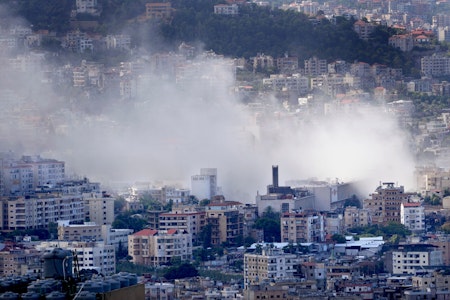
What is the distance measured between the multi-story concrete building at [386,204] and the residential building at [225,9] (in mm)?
19702

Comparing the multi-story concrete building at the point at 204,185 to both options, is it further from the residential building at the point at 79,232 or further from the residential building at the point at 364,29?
the residential building at the point at 364,29

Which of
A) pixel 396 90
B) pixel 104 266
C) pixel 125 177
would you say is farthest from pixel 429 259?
pixel 396 90

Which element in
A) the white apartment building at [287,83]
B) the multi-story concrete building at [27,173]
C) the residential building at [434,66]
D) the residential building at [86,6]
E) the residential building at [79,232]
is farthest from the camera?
the residential building at [86,6]

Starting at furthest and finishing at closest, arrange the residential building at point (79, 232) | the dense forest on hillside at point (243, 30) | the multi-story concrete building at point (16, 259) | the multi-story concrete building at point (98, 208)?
the dense forest on hillside at point (243, 30) < the multi-story concrete building at point (98, 208) < the residential building at point (79, 232) < the multi-story concrete building at point (16, 259)

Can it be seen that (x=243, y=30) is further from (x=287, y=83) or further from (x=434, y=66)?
(x=434, y=66)

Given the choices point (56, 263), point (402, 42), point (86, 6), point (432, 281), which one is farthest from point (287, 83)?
point (56, 263)

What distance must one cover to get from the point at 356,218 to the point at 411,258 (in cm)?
564

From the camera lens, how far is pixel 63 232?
30.0m

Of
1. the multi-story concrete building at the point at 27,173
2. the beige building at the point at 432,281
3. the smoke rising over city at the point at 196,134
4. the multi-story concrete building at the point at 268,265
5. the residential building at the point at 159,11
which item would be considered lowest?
the beige building at the point at 432,281

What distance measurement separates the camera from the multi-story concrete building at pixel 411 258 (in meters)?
26.5

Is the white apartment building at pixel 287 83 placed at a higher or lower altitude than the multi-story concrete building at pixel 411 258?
higher

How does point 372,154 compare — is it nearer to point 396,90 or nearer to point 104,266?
point 396,90

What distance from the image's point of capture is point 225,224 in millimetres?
31234

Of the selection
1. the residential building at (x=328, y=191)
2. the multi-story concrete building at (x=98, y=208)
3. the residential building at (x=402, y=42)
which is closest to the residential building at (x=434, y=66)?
the residential building at (x=402, y=42)
